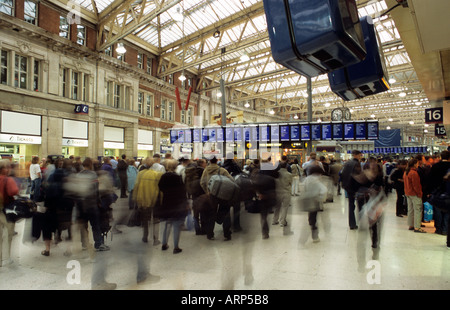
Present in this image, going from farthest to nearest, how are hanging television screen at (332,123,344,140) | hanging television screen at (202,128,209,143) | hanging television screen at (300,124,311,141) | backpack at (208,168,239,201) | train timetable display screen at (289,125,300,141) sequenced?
hanging television screen at (202,128,209,143), train timetable display screen at (289,125,300,141), hanging television screen at (300,124,311,141), hanging television screen at (332,123,344,140), backpack at (208,168,239,201)

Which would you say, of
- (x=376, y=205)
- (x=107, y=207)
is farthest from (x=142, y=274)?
(x=376, y=205)

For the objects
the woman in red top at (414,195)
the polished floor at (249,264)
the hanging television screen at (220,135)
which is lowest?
the polished floor at (249,264)

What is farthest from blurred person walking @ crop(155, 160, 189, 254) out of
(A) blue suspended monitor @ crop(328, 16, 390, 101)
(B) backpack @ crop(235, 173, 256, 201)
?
(A) blue suspended monitor @ crop(328, 16, 390, 101)

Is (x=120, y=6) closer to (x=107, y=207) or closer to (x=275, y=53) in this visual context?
(x=107, y=207)

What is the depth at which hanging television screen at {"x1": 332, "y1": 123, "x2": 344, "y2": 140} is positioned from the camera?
1405 cm

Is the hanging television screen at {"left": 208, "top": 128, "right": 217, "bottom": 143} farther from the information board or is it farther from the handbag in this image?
the handbag

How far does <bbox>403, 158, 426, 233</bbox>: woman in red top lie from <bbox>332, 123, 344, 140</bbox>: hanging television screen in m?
8.04

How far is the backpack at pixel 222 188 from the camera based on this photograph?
17.0 ft

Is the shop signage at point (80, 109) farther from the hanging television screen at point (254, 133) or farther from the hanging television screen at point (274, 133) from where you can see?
the hanging television screen at point (274, 133)

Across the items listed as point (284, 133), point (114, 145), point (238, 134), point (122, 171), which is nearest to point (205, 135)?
point (238, 134)

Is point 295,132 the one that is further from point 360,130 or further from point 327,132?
point 360,130

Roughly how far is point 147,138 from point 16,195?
20.4 metres

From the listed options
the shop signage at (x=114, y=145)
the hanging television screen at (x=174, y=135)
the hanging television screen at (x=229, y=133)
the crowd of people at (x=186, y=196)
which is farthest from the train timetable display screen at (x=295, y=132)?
the shop signage at (x=114, y=145)

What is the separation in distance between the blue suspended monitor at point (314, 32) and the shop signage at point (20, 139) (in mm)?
17440
